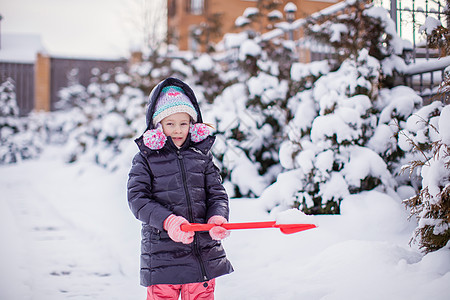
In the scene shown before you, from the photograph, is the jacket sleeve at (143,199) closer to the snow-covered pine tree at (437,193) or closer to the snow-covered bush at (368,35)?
the snow-covered pine tree at (437,193)

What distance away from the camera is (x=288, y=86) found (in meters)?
5.58

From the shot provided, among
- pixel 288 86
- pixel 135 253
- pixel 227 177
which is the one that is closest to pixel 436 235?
pixel 135 253

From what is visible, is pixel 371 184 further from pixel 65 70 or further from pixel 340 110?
pixel 65 70

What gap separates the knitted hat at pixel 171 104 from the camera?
7.46ft

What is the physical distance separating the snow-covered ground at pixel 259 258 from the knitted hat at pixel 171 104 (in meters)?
1.29

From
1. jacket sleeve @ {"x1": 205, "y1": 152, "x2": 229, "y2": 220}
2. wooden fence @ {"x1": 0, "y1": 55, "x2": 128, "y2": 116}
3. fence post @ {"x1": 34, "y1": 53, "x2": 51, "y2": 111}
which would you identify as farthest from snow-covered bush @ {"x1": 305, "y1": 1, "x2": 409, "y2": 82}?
fence post @ {"x1": 34, "y1": 53, "x2": 51, "y2": 111}

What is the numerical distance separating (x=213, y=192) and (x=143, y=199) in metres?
0.38

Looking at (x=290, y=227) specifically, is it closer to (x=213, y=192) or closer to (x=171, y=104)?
(x=213, y=192)

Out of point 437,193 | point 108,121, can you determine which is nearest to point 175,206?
point 437,193

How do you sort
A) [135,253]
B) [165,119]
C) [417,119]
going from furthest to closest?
[135,253]
[417,119]
[165,119]

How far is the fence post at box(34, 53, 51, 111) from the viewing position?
1934 cm

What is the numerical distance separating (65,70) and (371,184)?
19055 mm

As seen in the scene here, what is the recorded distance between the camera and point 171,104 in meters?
2.28

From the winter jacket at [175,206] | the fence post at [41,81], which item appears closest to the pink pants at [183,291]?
the winter jacket at [175,206]
